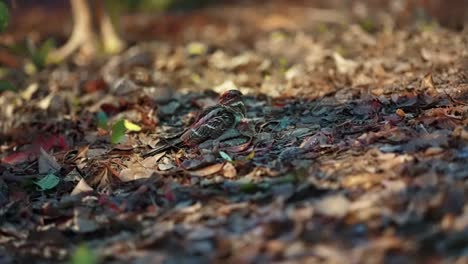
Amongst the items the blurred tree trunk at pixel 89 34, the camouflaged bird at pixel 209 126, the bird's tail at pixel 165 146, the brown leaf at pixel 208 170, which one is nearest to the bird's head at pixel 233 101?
the camouflaged bird at pixel 209 126

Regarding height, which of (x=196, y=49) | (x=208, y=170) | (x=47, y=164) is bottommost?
(x=196, y=49)

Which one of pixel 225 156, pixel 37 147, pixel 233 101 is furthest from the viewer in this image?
pixel 37 147

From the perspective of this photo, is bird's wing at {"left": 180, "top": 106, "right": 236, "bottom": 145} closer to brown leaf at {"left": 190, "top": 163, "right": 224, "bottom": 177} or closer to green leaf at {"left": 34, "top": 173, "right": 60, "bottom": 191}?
brown leaf at {"left": 190, "top": 163, "right": 224, "bottom": 177}

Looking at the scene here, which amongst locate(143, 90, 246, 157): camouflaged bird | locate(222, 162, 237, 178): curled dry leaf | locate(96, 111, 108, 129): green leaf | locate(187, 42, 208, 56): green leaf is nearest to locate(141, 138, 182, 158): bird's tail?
locate(143, 90, 246, 157): camouflaged bird

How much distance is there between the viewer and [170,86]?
507 centimetres

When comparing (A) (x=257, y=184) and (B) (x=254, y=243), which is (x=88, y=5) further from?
(B) (x=254, y=243)

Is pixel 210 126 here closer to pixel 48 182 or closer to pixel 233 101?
pixel 233 101

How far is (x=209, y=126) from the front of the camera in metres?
3.47

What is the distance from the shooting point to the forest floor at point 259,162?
2.33 m

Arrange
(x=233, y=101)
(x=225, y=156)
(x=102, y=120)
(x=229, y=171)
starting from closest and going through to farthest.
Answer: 1. (x=229, y=171)
2. (x=225, y=156)
3. (x=233, y=101)
4. (x=102, y=120)

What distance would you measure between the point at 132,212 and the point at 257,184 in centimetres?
48

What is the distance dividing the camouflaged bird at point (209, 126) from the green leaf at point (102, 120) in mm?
788

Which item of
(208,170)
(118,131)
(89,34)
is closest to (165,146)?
(118,131)

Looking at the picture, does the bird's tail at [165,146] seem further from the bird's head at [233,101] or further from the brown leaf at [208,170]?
the brown leaf at [208,170]
